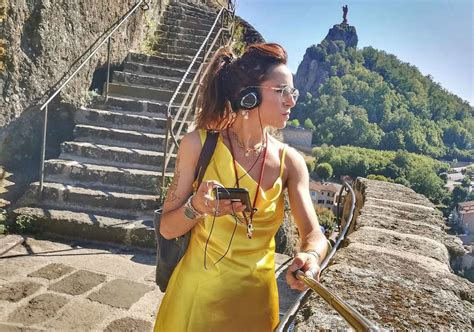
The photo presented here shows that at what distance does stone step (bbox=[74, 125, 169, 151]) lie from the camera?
572cm

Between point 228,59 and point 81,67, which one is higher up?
point 228,59

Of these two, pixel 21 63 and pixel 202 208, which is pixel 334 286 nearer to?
pixel 202 208

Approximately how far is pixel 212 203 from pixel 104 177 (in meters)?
4.07

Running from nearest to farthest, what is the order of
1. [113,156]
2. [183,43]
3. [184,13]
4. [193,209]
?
[193,209] < [113,156] < [183,43] < [184,13]

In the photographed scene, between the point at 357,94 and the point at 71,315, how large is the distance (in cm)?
12612

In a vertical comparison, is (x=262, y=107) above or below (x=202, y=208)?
above

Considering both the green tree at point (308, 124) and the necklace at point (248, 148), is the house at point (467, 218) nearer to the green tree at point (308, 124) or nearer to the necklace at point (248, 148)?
the green tree at point (308, 124)

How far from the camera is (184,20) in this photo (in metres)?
9.62

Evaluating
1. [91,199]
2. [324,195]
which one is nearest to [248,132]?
[91,199]

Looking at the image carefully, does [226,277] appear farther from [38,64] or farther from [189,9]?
[189,9]

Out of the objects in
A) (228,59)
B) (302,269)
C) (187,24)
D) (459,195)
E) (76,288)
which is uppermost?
(187,24)

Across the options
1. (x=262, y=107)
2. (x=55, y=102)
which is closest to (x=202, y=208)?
(x=262, y=107)

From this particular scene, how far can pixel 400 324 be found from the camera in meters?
1.17

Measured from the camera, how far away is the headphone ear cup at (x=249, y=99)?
1589 mm
